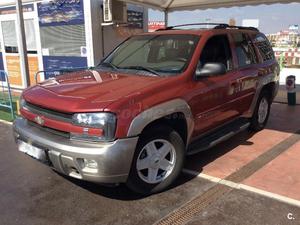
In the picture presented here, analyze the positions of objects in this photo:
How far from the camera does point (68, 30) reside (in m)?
9.52

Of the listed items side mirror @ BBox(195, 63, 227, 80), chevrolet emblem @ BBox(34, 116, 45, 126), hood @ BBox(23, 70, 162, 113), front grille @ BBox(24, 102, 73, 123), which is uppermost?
side mirror @ BBox(195, 63, 227, 80)

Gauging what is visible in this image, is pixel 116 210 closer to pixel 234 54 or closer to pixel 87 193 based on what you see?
pixel 87 193

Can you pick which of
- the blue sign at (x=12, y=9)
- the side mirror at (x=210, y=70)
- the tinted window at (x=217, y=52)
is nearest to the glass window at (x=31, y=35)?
the blue sign at (x=12, y=9)

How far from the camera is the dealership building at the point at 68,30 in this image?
29.4ft

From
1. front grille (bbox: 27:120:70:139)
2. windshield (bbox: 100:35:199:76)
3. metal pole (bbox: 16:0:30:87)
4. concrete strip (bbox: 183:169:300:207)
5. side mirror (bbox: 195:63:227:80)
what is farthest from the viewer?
metal pole (bbox: 16:0:30:87)

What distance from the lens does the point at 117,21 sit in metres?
8.91

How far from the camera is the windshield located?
14.1ft

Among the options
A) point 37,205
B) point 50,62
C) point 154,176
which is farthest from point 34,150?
point 50,62

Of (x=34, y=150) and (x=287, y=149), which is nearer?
(x=34, y=150)

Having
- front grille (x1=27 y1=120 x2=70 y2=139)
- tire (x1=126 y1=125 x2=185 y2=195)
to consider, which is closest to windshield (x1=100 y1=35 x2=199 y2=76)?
tire (x1=126 y1=125 x2=185 y2=195)

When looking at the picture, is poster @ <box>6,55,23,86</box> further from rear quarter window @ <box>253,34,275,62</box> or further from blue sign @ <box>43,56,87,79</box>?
rear quarter window @ <box>253,34,275,62</box>

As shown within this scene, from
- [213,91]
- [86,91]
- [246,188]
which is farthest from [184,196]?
[86,91]

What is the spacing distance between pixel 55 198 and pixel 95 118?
1187 mm

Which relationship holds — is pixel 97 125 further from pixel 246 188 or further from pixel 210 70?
pixel 246 188
